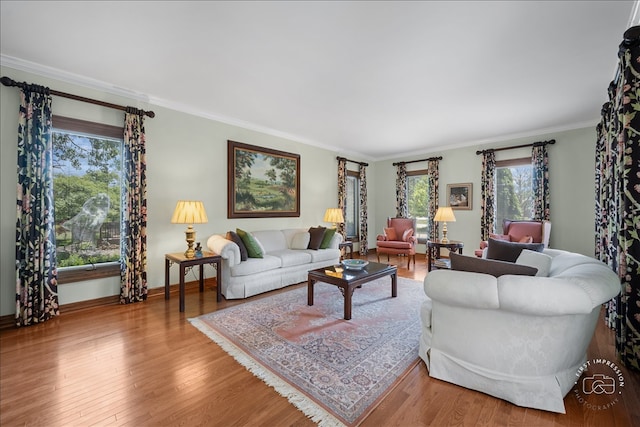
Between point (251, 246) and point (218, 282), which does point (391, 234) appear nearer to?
point (251, 246)

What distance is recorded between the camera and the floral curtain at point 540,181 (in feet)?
17.8

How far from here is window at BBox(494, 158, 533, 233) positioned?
5.89m

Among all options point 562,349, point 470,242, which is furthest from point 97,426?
point 470,242

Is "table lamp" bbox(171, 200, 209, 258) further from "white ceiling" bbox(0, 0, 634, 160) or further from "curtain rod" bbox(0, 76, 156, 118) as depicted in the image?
"white ceiling" bbox(0, 0, 634, 160)

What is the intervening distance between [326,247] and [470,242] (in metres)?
3.62

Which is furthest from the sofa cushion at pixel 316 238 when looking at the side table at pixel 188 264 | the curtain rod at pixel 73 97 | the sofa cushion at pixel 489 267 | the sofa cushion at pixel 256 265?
the sofa cushion at pixel 489 267

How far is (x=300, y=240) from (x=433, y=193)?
383 centimetres

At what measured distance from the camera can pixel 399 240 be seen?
261 inches

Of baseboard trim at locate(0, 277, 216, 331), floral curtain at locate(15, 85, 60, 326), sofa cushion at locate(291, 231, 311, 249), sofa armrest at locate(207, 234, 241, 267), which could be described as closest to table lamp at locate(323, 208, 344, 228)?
sofa cushion at locate(291, 231, 311, 249)

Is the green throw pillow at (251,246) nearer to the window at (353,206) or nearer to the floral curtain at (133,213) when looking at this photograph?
the floral curtain at (133,213)

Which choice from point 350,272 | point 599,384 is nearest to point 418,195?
point 350,272

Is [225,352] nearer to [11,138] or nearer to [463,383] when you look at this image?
[463,383]

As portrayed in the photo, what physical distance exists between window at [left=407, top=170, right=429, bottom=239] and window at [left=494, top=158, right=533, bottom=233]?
1638 millimetres

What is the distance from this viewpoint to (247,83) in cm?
352
